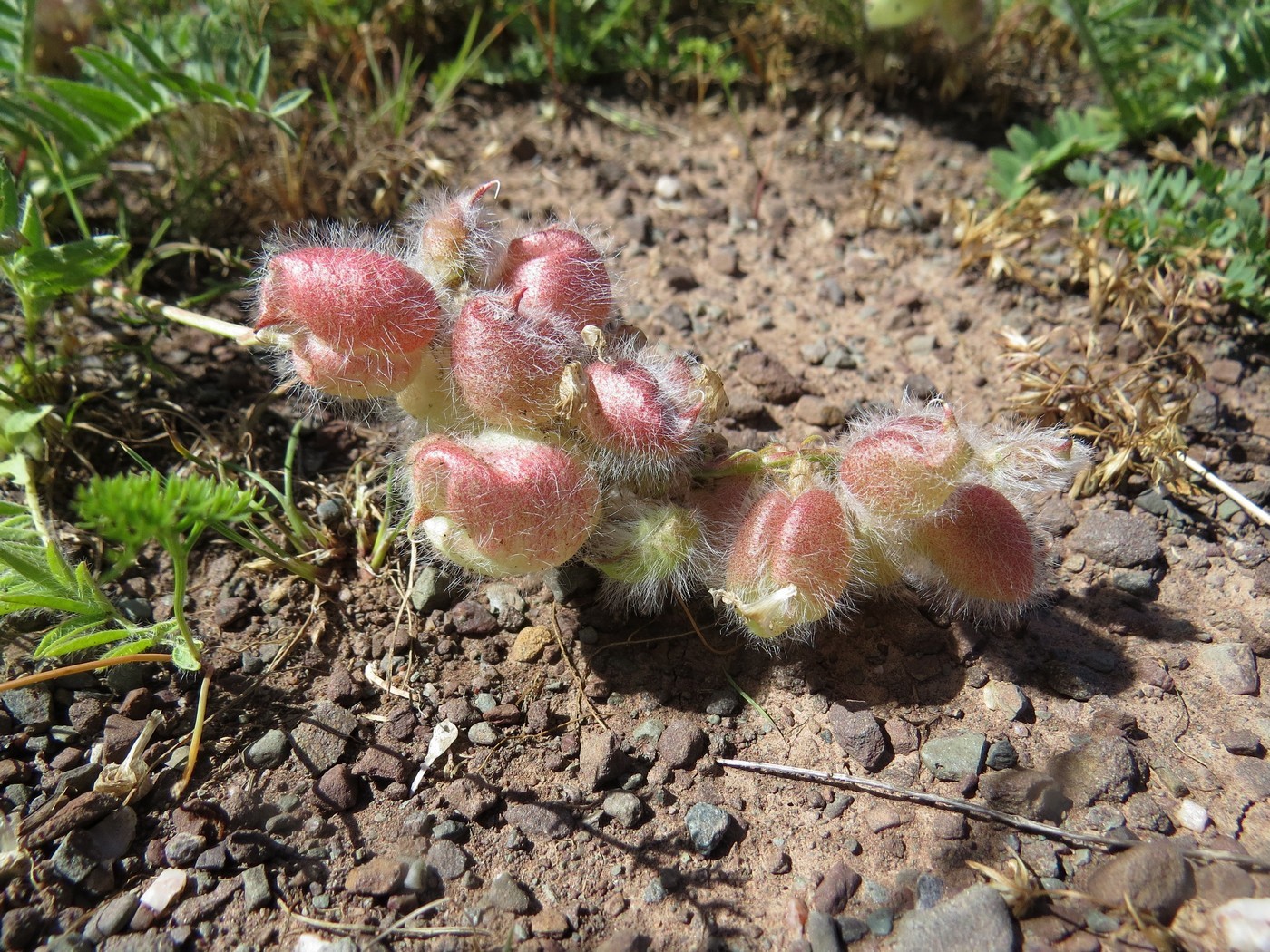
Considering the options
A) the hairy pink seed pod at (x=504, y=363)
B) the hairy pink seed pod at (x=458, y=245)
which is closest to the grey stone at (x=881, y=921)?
the hairy pink seed pod at (x=504, y=363)

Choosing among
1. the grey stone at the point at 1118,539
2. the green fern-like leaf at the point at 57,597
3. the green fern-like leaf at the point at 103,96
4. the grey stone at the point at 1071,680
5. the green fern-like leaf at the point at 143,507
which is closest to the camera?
the green fern-like leaf at the point at 143,507

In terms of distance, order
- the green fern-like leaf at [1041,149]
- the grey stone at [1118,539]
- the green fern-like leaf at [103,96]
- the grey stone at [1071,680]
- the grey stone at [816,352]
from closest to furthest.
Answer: the grey stone at [1071,680] → the grey stone at [1118,539] → the green fern-like leaf at [103,96] → the grey stone at [816,352] → the green fern-like leaf at [1041,149]

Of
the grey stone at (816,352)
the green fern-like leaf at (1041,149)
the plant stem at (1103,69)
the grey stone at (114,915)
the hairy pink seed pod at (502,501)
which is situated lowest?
the grey stone at (114,915)

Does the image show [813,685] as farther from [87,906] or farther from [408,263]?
[87,906]

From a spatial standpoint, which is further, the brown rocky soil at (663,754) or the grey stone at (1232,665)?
the grey stone at (1232,665)

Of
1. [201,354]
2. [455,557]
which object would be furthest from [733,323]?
[201,354]

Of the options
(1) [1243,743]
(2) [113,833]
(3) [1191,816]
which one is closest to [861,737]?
(3) [1191,816]

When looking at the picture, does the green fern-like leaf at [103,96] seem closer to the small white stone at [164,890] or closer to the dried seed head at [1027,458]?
the small white stone at [164,890]
